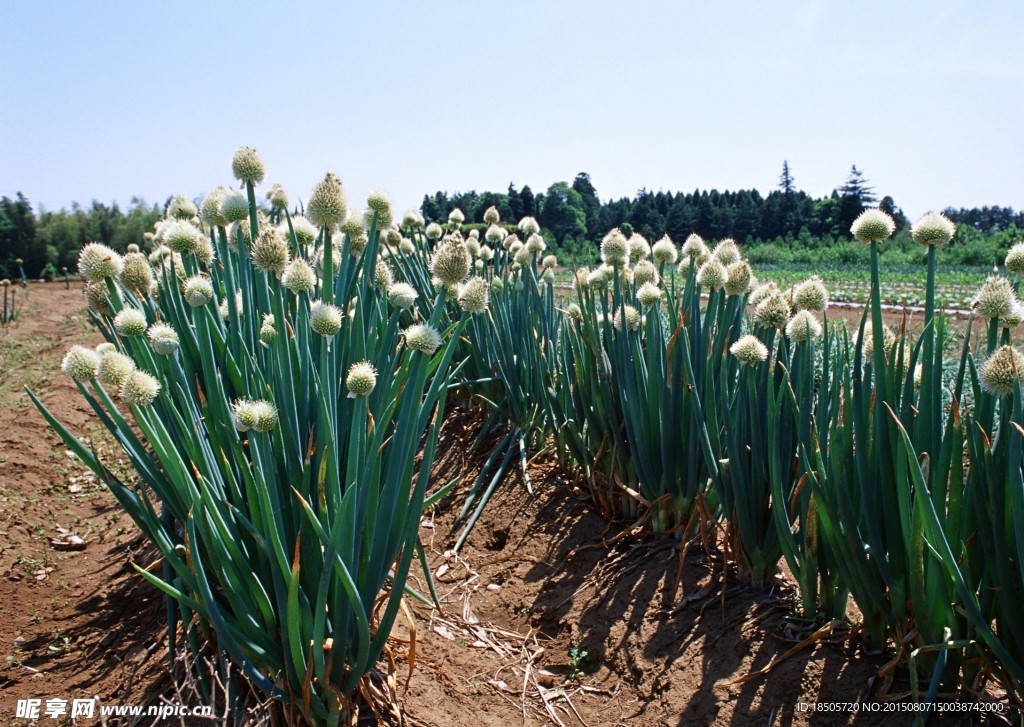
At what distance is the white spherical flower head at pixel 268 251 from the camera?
5.87 feet

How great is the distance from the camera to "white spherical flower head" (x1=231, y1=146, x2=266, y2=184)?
1945mm

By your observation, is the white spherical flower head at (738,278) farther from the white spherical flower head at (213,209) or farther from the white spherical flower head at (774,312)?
the white spherical flower head at (213,209)

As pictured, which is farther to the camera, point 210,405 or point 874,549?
point 210,405

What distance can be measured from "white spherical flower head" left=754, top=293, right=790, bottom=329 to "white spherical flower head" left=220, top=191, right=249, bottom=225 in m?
1.67

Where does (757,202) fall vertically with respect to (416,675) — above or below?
above

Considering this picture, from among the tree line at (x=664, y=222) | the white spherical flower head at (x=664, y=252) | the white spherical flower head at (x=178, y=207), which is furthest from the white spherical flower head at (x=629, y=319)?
the tree line at (x=664, y=222)

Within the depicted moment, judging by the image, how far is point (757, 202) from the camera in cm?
4531

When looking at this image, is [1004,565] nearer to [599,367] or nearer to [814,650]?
[814,650]

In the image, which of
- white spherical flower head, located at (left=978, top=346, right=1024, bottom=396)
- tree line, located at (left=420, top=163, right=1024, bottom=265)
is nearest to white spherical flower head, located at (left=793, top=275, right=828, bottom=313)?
white spherical flower head, located at (left=978, top=346, right=1024, bottom=396)

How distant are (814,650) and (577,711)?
2.53 feet

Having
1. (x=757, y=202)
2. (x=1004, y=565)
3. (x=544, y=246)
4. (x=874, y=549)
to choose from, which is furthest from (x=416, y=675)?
(x=757, y=202)

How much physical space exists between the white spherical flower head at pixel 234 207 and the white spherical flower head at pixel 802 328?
5.67 ft

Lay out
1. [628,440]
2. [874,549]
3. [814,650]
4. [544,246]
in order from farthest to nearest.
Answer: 1. [544,246]
2. [628,440]
3. [814,650]
4. [874,549]

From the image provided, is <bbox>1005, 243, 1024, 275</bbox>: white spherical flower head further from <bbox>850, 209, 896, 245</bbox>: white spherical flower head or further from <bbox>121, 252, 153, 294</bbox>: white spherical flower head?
<bbox>121, 252, 153, 294</bbox>: white spherical flower head
